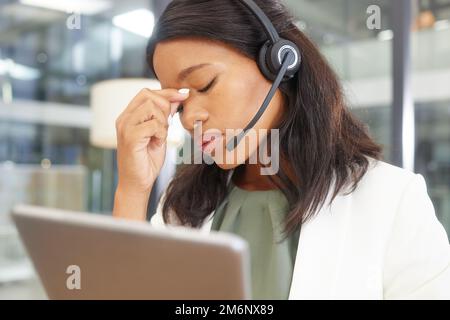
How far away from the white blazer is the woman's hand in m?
0.30

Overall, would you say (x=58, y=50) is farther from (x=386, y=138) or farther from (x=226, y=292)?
(x=226, y=292)

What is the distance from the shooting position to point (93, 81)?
2.65m

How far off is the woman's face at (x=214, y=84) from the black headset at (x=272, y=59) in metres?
0.02

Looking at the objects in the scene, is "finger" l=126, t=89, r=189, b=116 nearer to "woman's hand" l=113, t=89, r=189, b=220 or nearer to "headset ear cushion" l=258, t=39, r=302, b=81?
"woman's hand" l=113, t=89, r=189, b=220

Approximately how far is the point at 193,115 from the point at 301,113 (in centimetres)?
21

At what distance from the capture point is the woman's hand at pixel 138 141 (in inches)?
30.4

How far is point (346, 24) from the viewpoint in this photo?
2.47 meters

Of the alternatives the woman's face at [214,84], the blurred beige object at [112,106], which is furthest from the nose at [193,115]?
the blurred beige object at [112,106]

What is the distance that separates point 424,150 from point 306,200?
2.01m

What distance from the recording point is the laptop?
0.30 metres

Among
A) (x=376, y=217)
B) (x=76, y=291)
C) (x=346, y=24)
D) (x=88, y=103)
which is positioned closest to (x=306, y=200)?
(x=376, y=217)

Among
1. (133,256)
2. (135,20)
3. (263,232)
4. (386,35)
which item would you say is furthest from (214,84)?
(135,20)

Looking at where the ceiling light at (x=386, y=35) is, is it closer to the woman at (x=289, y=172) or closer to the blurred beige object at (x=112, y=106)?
the blurred beige object at (x=112, y=106)

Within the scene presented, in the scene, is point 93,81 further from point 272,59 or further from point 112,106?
point 272,59
